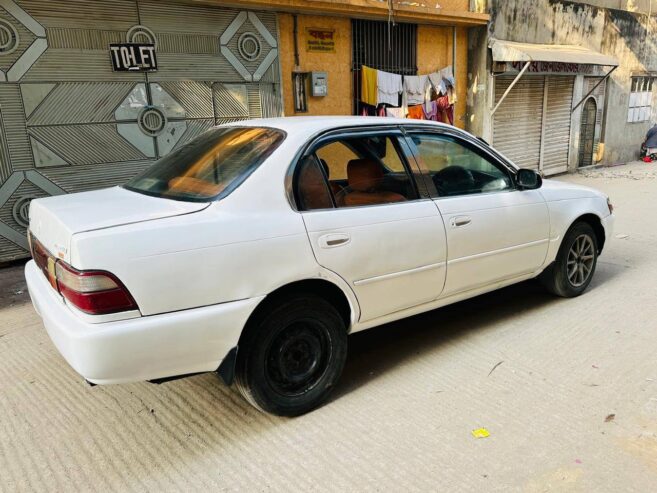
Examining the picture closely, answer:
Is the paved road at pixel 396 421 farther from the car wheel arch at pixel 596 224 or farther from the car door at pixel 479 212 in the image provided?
the car wheel arch at pixel 596 224

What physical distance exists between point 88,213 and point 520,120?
1227cm

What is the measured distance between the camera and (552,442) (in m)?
2.75

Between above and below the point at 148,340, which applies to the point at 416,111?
above

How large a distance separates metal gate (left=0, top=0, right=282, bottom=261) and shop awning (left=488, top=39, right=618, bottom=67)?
540 centimetres

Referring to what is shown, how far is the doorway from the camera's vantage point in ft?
50.6

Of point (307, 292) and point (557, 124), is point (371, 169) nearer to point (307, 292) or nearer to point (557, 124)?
point (307, 292)

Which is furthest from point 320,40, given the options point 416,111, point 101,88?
point 101,88

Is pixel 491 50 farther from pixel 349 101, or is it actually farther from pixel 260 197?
pixel 260 197

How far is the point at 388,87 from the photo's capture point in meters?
9.98

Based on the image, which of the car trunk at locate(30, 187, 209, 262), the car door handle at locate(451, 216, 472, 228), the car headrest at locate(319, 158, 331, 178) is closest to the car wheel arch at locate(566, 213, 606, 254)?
the car door handle at locate(451, 216, 472, 228)

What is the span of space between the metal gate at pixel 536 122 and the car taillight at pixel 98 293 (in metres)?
11.4

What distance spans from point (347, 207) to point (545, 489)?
1.77 m

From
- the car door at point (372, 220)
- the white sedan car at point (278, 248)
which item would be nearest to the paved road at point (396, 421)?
the white sedan car at point (278, 248)

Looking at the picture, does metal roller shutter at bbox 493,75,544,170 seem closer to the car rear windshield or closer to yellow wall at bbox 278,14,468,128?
yellow wall at bbox 278,14,468,128
